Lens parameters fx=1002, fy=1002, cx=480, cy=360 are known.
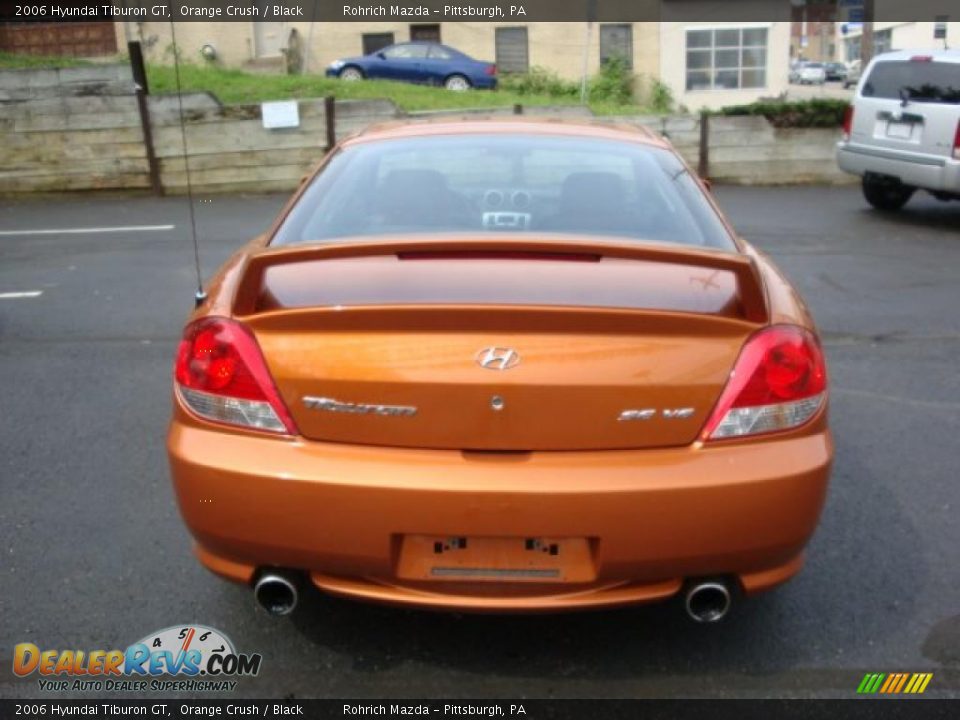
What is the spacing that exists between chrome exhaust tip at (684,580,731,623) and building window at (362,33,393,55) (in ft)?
99.4

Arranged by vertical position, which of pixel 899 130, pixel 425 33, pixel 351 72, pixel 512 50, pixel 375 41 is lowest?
pixel 899 130

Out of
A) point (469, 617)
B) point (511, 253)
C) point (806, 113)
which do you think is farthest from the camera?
point (806, 113)

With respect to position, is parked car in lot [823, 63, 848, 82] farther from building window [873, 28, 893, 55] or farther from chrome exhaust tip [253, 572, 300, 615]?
chrome exhaust tip [253, 572, 300, 615]

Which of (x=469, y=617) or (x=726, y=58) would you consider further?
(x=726, y=58)

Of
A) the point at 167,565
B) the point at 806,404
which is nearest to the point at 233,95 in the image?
the point at 167,565

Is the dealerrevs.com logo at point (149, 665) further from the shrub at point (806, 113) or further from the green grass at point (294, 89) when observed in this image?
the green grass at point (294, 89)

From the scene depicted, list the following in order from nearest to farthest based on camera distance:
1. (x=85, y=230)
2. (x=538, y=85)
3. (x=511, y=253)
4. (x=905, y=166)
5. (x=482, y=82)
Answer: (x=511, y=253)
(x=905, y=166)
(x=85, y=230)
(x=482, y=82)
(x=538, y=85)

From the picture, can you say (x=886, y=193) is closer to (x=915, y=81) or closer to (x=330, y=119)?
(x=915, y=81)

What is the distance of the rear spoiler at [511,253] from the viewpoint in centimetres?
261

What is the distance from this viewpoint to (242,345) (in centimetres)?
260

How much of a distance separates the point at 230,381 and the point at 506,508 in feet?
2.61

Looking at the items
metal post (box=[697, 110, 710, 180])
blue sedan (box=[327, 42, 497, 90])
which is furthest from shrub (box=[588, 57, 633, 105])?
metal post (box=[697, 110, 710, 180])

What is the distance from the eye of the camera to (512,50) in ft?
102

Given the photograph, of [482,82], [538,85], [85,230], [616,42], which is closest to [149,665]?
[85,230]
